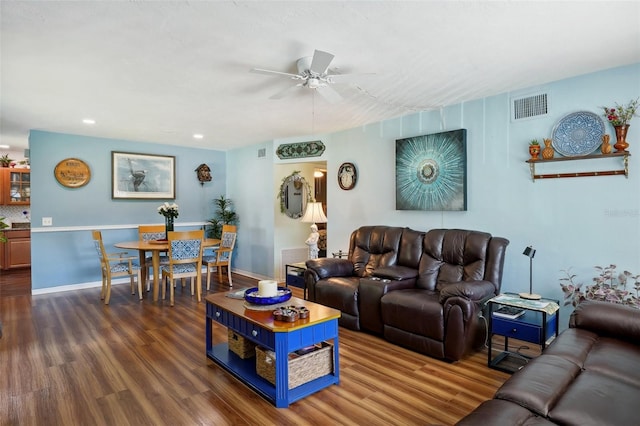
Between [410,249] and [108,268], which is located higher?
[410,249]

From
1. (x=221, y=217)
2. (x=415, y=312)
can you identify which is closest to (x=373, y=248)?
(x=415, y=312)

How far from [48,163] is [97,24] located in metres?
4.26

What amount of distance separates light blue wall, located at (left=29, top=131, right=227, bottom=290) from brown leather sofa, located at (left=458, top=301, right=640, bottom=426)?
625 centimetres

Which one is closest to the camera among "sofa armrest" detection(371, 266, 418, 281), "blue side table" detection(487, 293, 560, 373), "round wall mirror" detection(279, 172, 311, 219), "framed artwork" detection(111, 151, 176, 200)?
"blue side table" detection(487, 293, 560, 373)

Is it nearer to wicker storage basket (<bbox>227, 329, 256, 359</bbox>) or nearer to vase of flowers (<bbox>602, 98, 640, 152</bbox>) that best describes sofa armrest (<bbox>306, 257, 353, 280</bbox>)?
wicker storage basket (<bbox>227, 329, 256, 359</bbox>)

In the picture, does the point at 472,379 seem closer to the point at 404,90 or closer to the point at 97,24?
the point at 404,90

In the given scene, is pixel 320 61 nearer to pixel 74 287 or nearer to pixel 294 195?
pixel 294 195

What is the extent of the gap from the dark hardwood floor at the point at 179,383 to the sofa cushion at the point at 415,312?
0.78 ft

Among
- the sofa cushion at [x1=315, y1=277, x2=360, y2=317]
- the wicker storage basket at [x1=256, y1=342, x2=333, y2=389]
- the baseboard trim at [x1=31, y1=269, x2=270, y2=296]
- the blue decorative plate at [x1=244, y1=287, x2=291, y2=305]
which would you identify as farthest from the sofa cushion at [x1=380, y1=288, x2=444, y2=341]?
the baseboard trim at [x1=31, y1=269, x2=270, y2=296]

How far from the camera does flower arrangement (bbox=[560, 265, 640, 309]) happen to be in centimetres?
277

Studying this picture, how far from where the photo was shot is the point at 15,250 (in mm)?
7219

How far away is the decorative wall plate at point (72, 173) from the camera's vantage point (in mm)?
5539

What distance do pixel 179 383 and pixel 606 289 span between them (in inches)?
136

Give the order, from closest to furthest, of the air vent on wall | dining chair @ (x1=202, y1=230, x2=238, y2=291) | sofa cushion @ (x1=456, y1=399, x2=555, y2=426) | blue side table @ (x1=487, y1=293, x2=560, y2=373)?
sofa cushion @ (x1=456, y1=399, x2=555, y2=426), blue side table @ (x1=487, y1=293, x2=560, y2=373), the air vent on wall, dining chair @ (x1=202, y1=230, x2=238, y2=291)
